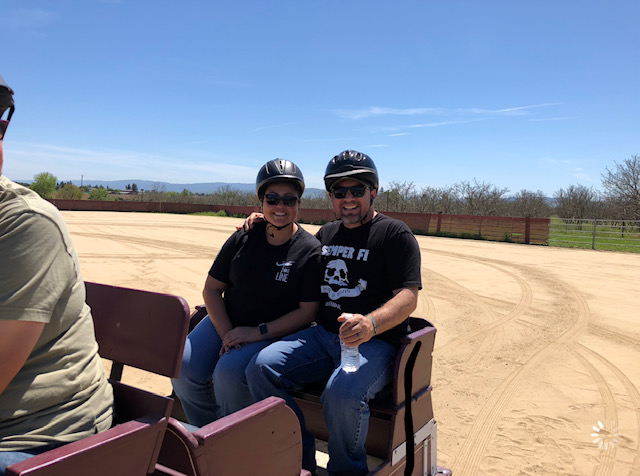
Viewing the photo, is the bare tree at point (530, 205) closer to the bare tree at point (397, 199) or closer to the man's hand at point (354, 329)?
the bare tree at point (397, 199)

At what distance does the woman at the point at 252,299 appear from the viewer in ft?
8.63

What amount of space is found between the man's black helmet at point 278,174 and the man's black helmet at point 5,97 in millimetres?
1590

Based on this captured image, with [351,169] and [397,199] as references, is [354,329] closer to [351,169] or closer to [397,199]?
[351,169]

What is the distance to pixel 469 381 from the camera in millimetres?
4770

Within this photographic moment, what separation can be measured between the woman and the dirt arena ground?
5.41ft

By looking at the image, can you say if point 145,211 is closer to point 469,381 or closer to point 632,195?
point 632,195

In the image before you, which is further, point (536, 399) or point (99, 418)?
point (536, 399)

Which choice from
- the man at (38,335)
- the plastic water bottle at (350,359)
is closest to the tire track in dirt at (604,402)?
the plastic water bottle at (350,359)

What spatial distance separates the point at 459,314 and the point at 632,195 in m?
24.8

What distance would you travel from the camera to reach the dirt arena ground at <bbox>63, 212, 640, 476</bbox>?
3481 mm

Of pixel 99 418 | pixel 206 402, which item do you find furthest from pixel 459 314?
pixel 99 418

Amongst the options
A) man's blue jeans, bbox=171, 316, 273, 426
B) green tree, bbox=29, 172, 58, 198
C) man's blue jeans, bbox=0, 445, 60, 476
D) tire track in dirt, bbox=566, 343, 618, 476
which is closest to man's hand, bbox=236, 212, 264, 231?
man's blue jeans, bbox=171, 316, 273, 426

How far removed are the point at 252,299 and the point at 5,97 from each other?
1.69 m

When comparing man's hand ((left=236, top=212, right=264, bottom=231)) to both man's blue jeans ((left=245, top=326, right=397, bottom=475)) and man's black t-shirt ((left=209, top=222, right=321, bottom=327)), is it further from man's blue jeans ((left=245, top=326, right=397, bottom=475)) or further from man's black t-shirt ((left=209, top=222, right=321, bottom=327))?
man's blue jeans ((left=245, top=326, right=397, bottom=475))
